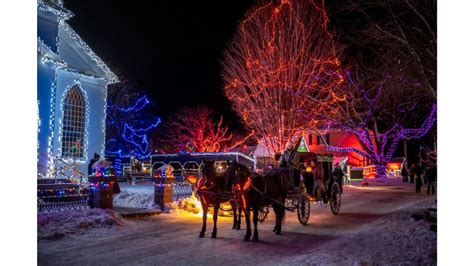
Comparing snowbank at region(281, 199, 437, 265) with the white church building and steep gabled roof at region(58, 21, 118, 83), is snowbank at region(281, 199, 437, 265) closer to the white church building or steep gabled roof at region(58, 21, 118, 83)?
the white church building

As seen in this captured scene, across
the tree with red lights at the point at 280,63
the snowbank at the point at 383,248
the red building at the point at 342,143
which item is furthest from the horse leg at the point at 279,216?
the red building at the point at 342,143

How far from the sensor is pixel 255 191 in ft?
38.8

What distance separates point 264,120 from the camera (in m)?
31.5

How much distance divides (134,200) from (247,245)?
9.20 meters

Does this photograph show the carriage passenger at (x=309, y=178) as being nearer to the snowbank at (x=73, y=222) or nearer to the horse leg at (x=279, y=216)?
the horse leg at (x=279, y=216)

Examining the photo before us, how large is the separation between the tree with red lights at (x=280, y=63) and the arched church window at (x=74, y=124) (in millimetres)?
11601

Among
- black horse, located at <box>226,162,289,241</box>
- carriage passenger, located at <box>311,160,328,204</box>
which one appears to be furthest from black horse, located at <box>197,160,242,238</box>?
carriage passenger, located at <box>311,160,328,204</box>

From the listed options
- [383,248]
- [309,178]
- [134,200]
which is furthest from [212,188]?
[134,200]

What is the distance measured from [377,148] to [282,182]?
37.0m

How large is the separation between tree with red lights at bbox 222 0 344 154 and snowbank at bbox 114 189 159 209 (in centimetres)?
1403

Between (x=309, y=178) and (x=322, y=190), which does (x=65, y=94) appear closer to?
(x=309, y=178)

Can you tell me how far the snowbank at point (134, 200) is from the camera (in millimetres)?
17781

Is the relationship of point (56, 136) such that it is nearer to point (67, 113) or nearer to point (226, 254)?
point (67, 113)

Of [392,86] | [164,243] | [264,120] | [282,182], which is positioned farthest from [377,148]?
[164,243]
